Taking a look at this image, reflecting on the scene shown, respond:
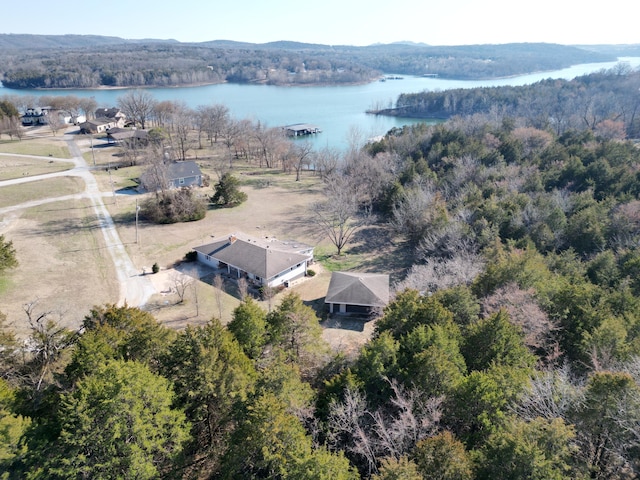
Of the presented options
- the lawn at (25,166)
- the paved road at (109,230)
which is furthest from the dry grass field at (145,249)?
the lawn at (25,166)

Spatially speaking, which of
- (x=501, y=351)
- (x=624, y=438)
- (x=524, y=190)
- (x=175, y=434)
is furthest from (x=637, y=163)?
(x=175, y=434)

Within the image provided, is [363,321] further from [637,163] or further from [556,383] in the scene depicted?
[637,163]

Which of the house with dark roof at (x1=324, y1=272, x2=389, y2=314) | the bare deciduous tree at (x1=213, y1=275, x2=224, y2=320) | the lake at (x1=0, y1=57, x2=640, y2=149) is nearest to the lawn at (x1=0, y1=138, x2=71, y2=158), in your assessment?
the lake at (x1=0, y1=57, x2=640, y2=149)

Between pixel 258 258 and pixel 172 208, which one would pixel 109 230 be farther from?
pixel 258 258

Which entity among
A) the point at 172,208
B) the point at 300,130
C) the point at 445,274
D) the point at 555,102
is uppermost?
the point at 555,102

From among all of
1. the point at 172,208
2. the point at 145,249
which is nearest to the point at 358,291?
the point at 145,249

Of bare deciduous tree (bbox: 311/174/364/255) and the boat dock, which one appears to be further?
the boat dock

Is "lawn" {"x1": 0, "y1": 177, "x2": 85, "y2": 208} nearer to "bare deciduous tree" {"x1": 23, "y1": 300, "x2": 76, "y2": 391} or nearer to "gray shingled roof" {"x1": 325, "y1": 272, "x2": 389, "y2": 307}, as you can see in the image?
"bare deciduous tree" {"x1": 23, "y1": 300, "x2": 76, "y2": 391}
